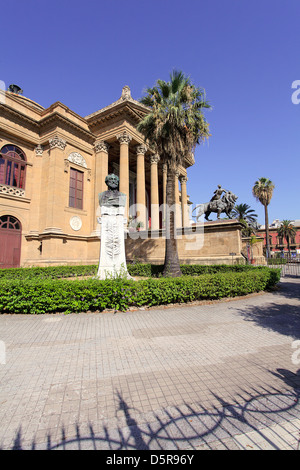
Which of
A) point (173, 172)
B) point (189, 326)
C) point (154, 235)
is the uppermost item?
point (173, 172)

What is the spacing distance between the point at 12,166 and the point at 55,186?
4.21m

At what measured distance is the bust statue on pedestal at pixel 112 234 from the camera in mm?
9508

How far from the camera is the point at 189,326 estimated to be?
571 cm

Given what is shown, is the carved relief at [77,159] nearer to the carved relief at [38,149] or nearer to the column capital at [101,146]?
the column capital at [101,146]

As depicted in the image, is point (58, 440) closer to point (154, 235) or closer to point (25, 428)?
point (25, 428)

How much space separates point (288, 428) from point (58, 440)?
2326mm

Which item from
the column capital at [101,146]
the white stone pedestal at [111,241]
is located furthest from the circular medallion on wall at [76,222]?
the white stone pedestal at [111,241]

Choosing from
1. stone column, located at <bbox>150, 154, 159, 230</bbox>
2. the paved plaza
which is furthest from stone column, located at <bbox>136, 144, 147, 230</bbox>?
the paved plaza

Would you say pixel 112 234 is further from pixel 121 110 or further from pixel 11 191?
pixel 121 110

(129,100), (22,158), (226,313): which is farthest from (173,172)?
(22,158)

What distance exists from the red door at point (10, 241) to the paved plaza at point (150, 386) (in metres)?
16.4

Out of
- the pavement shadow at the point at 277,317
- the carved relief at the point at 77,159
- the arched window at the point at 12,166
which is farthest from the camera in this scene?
the carved relief at the point at 77,159

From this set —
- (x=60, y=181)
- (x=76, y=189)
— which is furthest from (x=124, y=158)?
(x=60, y=181)

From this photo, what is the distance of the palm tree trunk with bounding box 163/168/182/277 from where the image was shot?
40.5 feet
